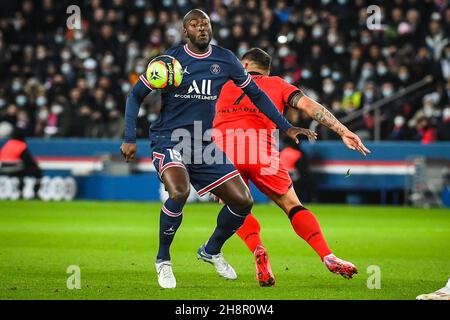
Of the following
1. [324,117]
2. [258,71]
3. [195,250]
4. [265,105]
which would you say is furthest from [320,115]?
[195,250]

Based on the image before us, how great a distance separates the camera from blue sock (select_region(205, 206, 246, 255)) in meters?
8.88

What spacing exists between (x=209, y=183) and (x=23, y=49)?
62.5ft

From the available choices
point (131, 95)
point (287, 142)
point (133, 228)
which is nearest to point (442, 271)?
point (131, 95)

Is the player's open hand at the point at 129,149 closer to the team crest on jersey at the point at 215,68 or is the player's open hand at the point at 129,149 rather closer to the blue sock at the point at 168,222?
the blue sock at the point at 168,222

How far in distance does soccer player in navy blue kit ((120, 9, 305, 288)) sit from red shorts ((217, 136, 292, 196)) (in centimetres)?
38

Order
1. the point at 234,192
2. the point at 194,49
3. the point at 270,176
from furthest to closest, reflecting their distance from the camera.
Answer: the point at 270,176
the point at 194,49
the point at 234,192

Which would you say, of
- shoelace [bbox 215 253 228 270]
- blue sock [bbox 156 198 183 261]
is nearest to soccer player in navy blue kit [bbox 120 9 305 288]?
blue sock [bbox 156 198 183 261]

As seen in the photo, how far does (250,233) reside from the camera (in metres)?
9.19

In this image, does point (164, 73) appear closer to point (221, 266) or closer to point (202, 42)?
point (202, 42)

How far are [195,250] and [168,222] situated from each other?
364 cm

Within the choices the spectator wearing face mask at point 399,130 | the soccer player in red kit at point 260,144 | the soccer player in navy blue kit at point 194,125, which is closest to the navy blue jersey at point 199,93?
the soccer player in navy blue kit at point 194,125

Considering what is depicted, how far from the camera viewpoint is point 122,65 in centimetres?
2503

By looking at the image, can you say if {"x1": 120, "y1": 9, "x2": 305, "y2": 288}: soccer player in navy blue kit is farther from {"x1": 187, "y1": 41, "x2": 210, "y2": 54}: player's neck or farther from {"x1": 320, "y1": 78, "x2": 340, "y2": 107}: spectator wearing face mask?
{"x1": 320, "y1": 78, "x2": 340, "y2": 107}: spectator wearing face mask
